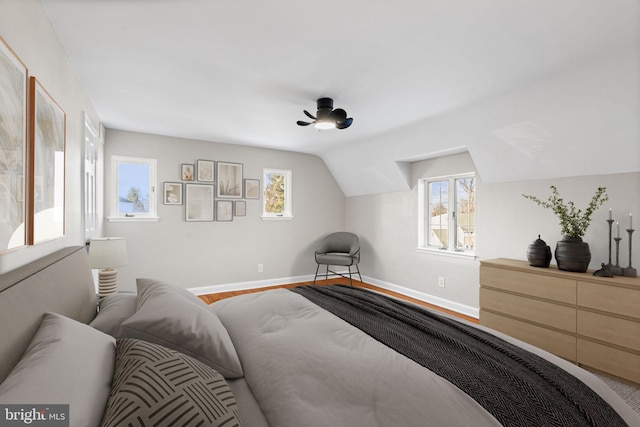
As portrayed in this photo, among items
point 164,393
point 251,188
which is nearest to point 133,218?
point 251,188

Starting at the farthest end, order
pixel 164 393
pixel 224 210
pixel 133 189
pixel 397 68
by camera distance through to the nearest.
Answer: pixel 224 210 < pixel 133 189 < pixel 397 68 < pixel 164 393

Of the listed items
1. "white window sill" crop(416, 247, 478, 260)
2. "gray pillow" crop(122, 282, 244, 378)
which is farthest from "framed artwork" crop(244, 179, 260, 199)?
"gray pillow" crop(122, 282, 244, 378)

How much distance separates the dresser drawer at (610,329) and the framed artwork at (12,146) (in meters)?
3.68

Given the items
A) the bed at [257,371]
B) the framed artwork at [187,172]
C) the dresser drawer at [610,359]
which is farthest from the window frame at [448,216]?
the framed artwork at [187,172]

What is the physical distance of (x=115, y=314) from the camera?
4.87ft

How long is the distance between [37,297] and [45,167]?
838mm

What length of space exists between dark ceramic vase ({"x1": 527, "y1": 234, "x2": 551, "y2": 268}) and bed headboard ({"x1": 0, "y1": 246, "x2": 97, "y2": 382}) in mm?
3528

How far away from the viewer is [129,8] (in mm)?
1727

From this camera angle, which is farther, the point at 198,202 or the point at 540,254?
the point at 198,202

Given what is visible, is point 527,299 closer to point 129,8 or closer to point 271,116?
point 271,116

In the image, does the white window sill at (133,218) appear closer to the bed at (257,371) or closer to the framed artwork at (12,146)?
the bed at (257,371)

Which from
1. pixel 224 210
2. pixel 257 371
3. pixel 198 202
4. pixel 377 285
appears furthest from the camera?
pixel 377 285

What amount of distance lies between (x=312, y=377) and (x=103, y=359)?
688 millimetres

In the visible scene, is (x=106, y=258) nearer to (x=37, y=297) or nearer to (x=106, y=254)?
(x=106, y=254)
